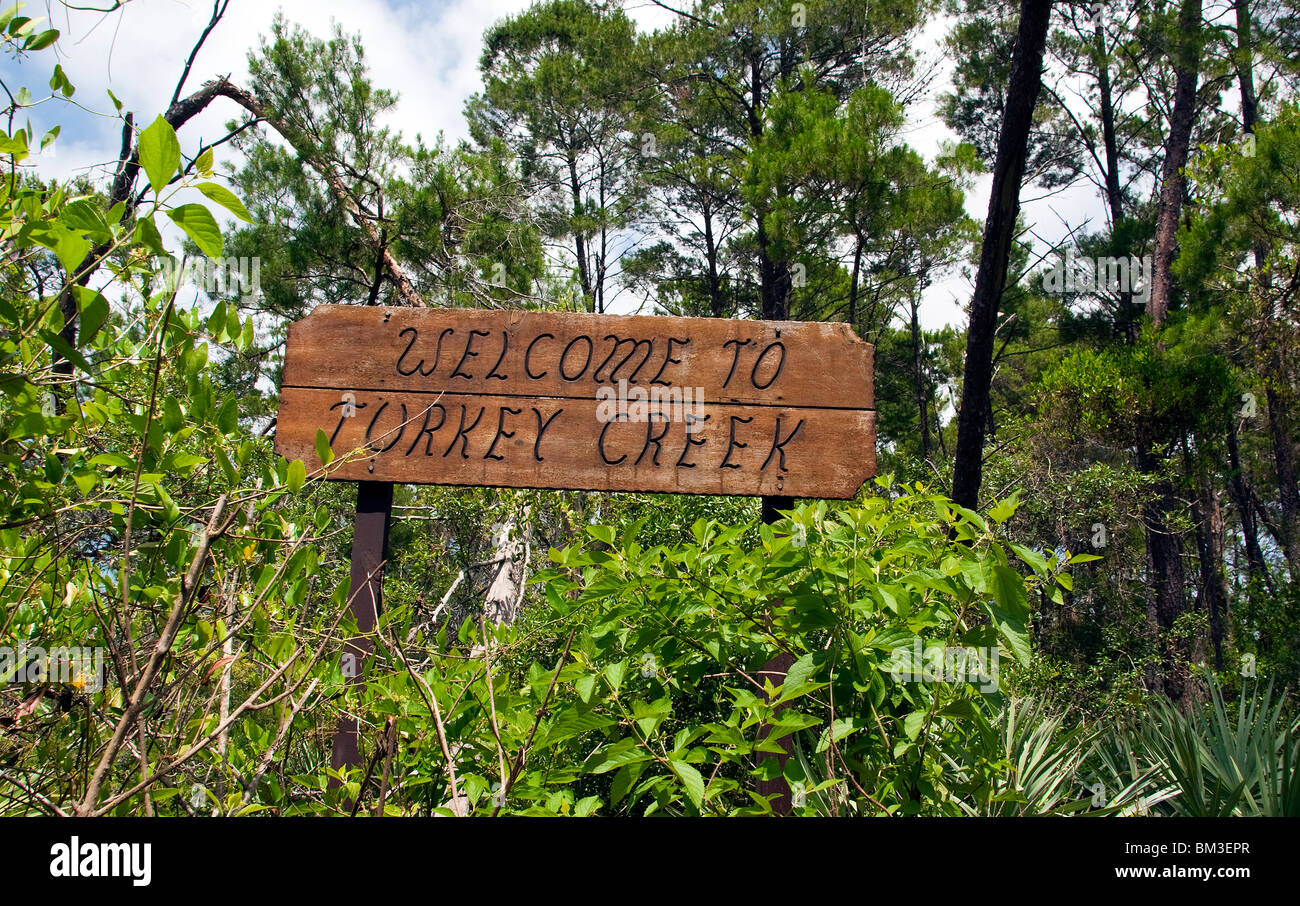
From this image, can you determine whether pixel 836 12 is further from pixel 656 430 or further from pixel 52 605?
pixel 52 605

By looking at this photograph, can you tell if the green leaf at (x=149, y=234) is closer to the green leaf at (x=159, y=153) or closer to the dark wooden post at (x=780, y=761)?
the green leaf at (x=159, y=153)

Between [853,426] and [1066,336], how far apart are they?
13256 millimetres

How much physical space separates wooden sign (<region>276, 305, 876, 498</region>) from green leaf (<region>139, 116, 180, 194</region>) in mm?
1596

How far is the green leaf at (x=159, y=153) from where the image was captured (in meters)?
1.09

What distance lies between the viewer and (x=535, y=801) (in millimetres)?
1622

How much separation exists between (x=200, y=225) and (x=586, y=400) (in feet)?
Result: 5.51

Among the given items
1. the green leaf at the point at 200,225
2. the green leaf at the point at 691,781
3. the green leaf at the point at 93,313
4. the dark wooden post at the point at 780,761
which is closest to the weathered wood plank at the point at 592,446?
the dark wooden post at the point at 780,761

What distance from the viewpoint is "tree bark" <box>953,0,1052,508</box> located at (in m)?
2.97

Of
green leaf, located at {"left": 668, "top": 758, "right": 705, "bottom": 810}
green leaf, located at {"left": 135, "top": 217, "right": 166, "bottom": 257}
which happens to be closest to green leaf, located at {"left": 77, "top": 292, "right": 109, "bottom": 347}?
green leaf, located at {"left": 135, "top": 217, "right": 166, "bottom": 257}

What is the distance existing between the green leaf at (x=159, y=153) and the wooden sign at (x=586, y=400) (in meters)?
1.60

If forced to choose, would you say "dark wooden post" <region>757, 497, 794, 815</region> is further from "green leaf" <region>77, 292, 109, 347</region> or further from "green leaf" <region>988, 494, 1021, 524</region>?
"green leaf" <region>77, 292, 109, 347</region>

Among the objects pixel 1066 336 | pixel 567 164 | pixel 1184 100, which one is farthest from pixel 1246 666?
pixel 567 164

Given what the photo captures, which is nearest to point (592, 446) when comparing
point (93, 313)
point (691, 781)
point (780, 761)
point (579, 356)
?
point (579, 356)

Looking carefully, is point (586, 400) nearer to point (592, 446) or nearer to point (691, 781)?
point (592, 446)
